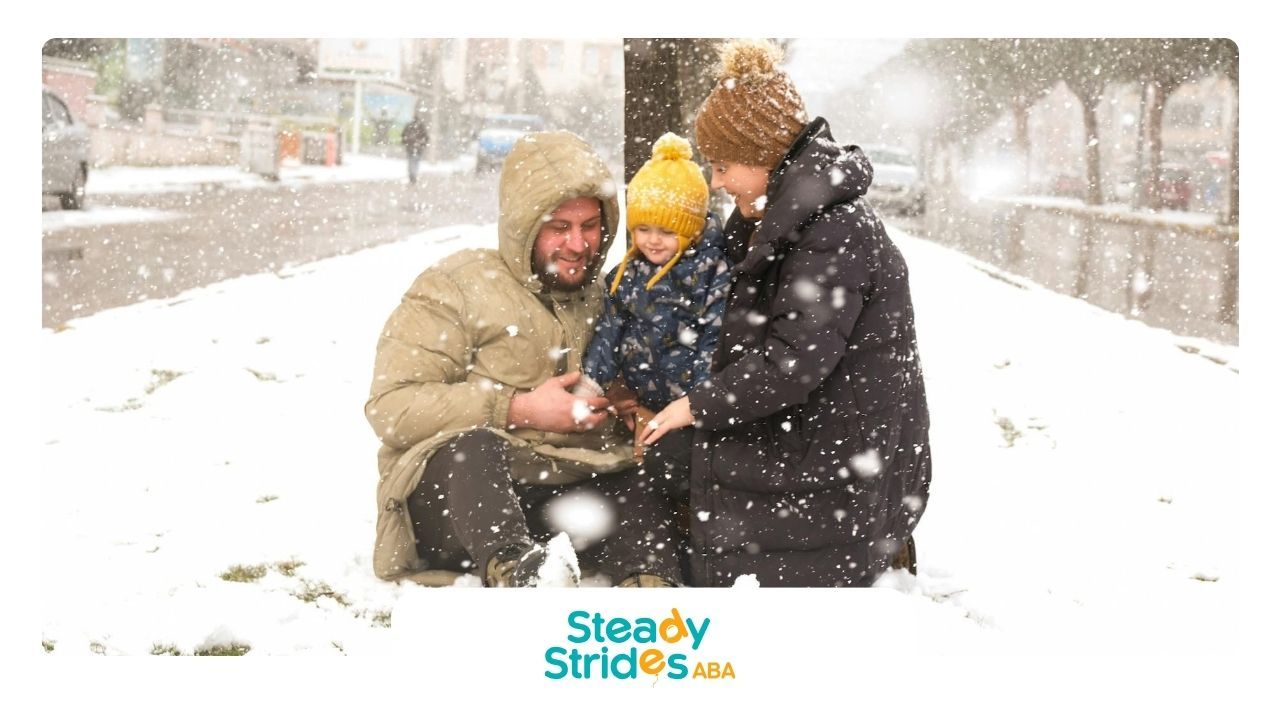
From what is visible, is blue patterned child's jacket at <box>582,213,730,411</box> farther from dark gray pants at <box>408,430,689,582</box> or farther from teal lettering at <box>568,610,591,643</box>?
teal lettering at <box>568,610,591,643</box>

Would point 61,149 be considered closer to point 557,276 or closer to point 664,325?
point 557,276

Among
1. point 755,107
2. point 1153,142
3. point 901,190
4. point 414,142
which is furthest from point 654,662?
point 901,190

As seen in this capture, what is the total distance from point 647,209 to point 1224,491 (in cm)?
218

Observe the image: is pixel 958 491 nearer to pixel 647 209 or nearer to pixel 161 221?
pixel 647 209

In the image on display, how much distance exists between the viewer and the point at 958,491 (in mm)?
4074

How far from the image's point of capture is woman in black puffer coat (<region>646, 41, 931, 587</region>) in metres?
2.77

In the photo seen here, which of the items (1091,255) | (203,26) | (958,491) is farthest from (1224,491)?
(1091,255)

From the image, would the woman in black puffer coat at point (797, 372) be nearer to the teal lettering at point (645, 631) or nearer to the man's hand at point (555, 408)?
the man's hand at point (555, 408)

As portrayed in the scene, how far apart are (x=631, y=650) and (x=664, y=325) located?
916 millimetres

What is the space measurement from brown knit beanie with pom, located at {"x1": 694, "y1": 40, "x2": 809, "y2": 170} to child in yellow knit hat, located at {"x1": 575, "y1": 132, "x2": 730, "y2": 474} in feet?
0.78

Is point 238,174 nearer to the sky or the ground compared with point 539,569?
nearer to the sky

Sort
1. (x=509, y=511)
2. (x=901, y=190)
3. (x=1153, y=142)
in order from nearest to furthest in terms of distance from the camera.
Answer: (x=509, y=511), (x=1153, y=142), (x=901, y=190)

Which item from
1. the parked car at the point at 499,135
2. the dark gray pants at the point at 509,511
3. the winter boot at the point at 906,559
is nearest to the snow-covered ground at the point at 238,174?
the parked car at the point at 499,135

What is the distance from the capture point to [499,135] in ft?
14.6
